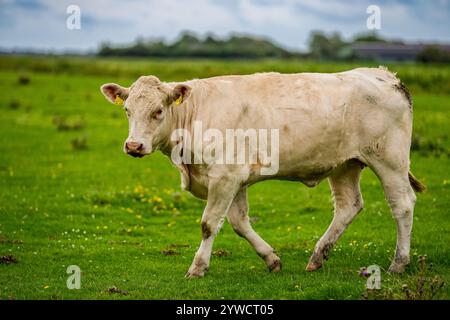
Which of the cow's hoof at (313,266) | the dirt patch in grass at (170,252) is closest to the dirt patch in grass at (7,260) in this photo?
the dirt patch in grass at (170,252)

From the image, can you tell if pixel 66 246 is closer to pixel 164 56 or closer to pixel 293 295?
pixel 293 295

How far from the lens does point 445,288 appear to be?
9.70 metres

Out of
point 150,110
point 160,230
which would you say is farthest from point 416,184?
point 160,230

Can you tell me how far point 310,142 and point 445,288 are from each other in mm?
2781

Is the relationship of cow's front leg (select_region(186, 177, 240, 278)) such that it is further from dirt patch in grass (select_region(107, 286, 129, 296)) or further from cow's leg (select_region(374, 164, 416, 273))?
cow's leg (select_region(374, 164, 416, 273))

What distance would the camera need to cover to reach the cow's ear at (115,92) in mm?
11062

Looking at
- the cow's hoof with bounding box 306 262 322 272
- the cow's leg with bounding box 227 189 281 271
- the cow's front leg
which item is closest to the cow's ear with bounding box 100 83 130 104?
the cow's front leg

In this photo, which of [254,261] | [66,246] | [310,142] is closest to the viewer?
[310,142]

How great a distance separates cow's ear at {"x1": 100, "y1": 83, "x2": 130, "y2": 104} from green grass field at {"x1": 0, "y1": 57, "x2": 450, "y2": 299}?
106 inches

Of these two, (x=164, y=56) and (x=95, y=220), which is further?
(x=164, y=56)

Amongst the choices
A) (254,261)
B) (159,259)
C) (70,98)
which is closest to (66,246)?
(159,259)

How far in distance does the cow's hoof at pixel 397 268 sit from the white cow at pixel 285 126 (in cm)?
1

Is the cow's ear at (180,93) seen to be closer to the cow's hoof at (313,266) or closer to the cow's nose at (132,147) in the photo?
the cow's nose at (132,147)

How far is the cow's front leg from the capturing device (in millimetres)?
10523
